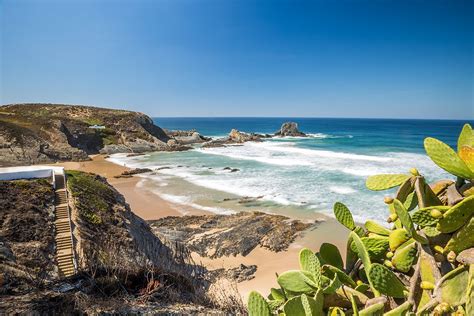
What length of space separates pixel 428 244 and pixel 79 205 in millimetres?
12899

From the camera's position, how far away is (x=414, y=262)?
6.75 feet

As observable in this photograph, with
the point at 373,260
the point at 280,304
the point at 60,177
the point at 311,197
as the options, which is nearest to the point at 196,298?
the point at 280,304

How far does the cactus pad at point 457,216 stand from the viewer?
5.76 ft

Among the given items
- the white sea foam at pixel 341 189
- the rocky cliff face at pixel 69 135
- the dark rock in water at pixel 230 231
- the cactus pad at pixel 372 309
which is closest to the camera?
the cactus pad at pixel 372 309

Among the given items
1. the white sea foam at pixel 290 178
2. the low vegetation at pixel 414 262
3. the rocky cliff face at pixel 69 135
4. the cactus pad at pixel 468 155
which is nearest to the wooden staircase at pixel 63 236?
the low vegetation at pixel 414 262

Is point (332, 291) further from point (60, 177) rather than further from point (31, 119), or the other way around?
point (31, 119)

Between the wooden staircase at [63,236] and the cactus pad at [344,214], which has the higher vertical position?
the cactus pad at [344,214]

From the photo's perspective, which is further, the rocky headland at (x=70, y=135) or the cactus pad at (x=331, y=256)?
the rocky headland at (x=70, y=135)

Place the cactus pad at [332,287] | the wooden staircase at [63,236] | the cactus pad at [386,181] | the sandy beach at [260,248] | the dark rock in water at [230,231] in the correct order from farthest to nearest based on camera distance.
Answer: the dark rock in water at [230,231]
the sandy beach at [260,248]
the wooden staircase at [63,236]
the cactus pad at [386,181]
the cactus pad at [332,287]

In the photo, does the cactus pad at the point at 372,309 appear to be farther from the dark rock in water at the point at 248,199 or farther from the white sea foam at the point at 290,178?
the dark rock in water at the point at 248,199

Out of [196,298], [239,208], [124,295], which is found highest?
[124,295]

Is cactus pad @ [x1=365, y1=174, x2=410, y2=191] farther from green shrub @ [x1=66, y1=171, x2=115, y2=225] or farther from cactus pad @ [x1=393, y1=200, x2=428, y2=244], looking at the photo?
green shrub @ [x1=66, y1=171, x2=115, y2=225]

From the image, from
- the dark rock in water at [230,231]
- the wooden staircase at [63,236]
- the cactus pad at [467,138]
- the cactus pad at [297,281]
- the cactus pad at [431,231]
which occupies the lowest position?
the dark rock in water at [230,231]

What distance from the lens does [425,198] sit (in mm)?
2162
